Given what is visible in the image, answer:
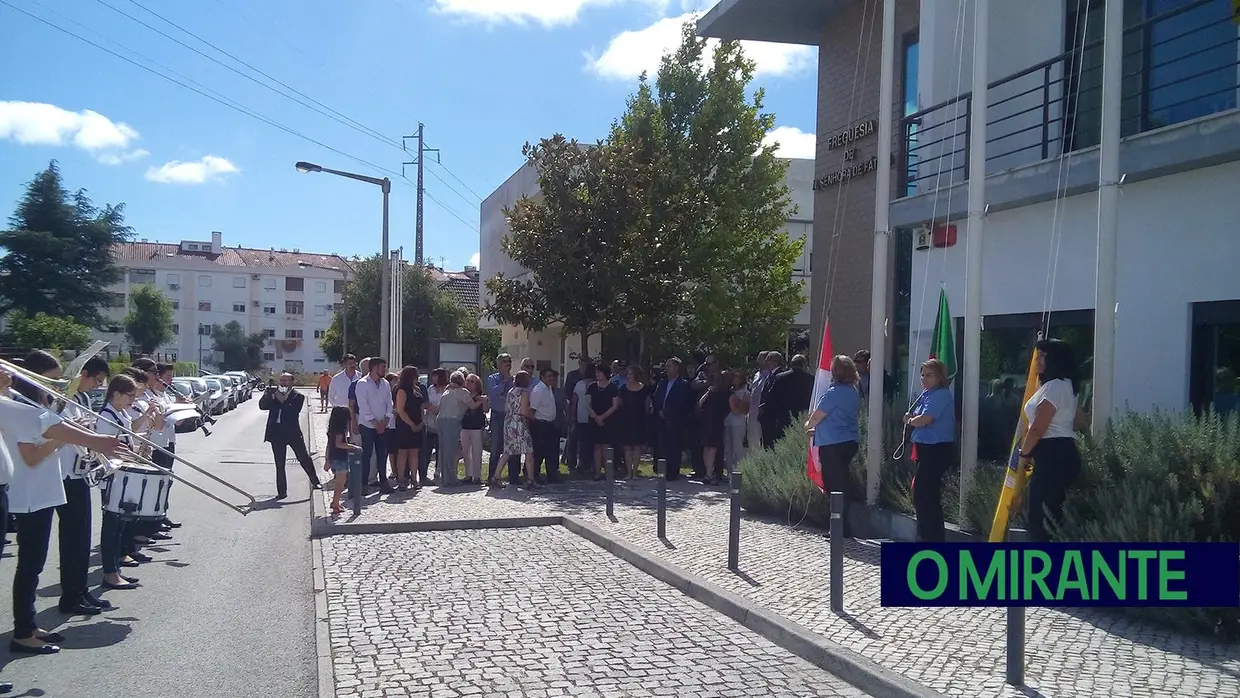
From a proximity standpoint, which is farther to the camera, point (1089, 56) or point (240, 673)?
point (1089, 56)

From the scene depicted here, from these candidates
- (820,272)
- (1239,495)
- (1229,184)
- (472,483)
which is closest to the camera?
(1239,495)

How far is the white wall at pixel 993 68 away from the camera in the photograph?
1248cm

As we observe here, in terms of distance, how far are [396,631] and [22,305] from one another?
159 ft

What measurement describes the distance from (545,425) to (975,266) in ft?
23.5

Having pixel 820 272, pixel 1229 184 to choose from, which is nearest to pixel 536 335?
pixel 820 272

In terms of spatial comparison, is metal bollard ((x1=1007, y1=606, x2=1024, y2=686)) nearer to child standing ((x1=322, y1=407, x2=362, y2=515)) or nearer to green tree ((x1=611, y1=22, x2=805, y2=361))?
child standing ((x1=322, y1=407, x2=362, y2=515))

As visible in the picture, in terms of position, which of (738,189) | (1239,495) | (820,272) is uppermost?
(738,189)

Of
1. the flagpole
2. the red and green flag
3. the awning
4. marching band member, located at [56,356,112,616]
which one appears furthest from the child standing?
the awning

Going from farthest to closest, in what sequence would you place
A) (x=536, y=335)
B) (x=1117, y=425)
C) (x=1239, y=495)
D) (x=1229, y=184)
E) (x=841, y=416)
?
(x=536, y=335)
(x=841, y=416)
(x=1229, y=184)
(x=1117, y=425)
(x=1239, y=495)

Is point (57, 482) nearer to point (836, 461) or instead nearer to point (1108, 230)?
point (836, 461)

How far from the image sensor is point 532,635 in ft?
22.2

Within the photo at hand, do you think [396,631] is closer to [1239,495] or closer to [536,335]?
[1239,495]

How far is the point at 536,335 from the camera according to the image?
3472cm

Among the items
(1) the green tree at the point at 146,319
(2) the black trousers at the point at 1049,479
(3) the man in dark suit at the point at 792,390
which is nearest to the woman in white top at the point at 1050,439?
(2) the black trousers at the point at 1049,479
